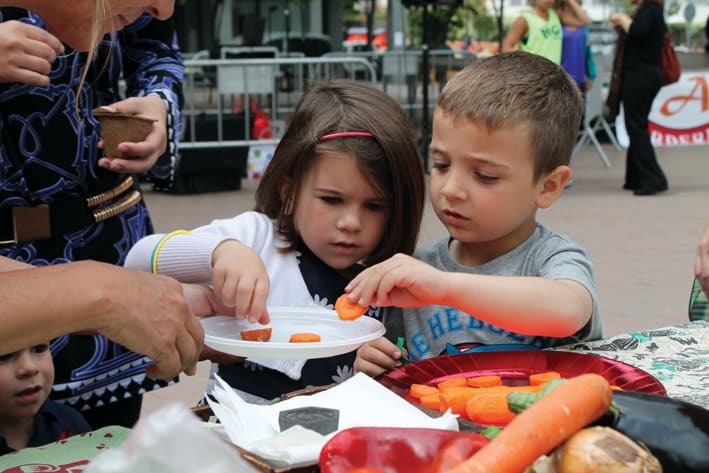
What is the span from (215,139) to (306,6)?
58.1 feet

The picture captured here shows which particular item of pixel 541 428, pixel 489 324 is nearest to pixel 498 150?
pixel 489 324

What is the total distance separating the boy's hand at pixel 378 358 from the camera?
1.95 meters

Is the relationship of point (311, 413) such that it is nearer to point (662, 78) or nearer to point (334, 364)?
point (334, 364)

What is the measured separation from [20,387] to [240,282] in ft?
2.25

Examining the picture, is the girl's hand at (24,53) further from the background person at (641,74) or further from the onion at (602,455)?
the background person at (641,74)

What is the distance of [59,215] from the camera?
230 centimetres

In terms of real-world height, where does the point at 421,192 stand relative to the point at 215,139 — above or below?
above

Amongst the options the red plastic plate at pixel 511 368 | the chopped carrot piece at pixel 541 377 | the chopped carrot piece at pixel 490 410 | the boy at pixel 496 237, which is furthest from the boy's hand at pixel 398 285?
the chopped carrot piece at pixel 490 410

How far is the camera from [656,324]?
5.58 meters

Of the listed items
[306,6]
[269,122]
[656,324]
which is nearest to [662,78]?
[269,122]

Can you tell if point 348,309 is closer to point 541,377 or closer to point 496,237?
point 541,377

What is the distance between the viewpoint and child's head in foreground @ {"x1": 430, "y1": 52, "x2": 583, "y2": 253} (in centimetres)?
202

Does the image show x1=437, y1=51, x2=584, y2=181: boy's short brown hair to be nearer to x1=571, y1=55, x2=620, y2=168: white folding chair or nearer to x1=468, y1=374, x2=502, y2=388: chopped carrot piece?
x1=468, y1=374, x2=502, y2=388: chopped carrot piece

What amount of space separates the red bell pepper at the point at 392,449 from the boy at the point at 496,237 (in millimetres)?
568
